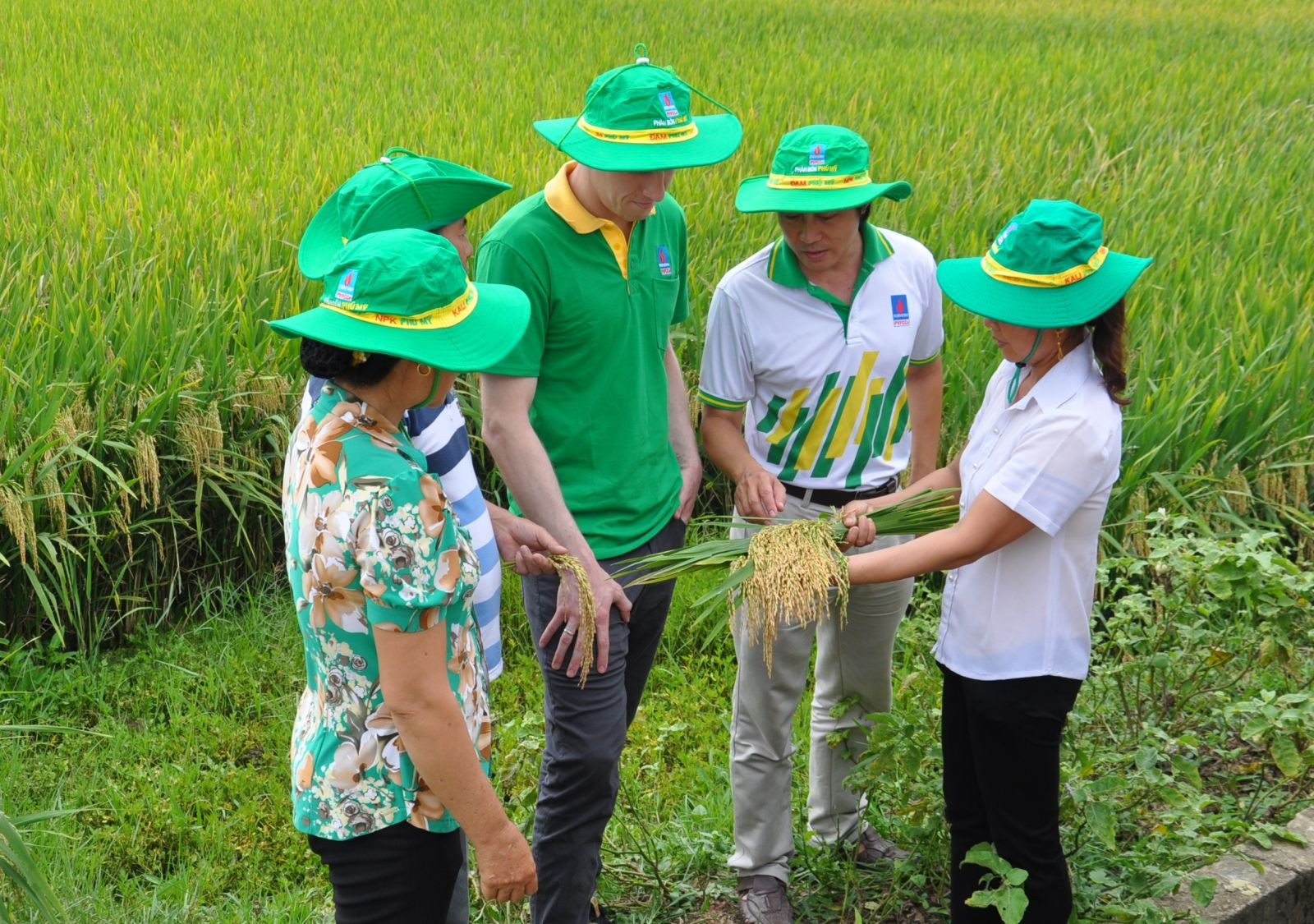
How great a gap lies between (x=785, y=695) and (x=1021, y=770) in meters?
0.58

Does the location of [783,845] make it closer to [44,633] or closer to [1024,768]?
[1024,768]

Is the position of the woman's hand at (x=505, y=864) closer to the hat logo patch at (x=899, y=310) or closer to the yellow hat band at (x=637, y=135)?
the yellow hat band at (x=637, y=135)

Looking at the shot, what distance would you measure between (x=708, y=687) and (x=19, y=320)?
2.37 meters

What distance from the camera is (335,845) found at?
1825mm

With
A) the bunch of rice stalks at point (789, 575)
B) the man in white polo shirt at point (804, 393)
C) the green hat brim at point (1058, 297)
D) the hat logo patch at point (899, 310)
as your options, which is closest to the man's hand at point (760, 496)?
the man in white polo shirt at point (804, 393)

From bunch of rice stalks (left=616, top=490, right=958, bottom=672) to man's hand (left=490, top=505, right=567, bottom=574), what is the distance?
205 mm

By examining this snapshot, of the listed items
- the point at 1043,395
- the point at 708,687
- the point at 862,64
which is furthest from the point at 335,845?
the point at 862,64

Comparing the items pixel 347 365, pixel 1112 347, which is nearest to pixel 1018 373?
pixel 1112 347

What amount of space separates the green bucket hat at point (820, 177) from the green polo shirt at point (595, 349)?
0.24 meters

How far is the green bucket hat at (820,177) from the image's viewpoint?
2541 millimetres

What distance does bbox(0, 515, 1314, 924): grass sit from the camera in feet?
8.87

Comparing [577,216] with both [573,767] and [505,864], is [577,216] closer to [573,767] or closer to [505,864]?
[573,767]

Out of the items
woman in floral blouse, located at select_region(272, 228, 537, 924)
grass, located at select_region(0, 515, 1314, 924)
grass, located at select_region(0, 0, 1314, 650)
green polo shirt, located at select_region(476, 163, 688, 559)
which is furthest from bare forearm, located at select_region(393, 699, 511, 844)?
grass, located at select_region(0, 0, 1314, 650)

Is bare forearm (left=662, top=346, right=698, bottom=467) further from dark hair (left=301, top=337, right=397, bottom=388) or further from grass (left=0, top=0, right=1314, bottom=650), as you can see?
grass (left=0, top=0, right=1314, bottom=650)
